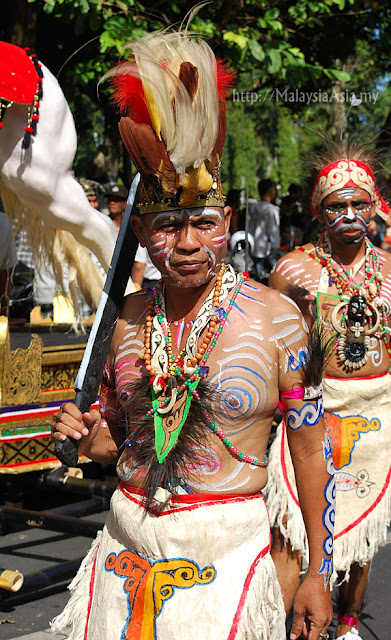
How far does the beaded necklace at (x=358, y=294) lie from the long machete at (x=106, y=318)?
1676 mm

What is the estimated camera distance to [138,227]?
7.59 ft

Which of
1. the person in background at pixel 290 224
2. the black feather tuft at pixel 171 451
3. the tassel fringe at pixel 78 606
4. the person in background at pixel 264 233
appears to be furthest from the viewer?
the person in background at pixel 290 224

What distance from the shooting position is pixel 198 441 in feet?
7.03

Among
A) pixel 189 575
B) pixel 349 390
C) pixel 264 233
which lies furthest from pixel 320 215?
pixel 264 233

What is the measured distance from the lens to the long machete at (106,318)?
228 centimetres

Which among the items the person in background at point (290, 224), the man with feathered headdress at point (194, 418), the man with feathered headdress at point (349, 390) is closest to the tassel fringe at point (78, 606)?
the man with feathered headdress at point (194, 418)

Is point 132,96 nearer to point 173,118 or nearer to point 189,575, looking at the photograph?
point 173,118

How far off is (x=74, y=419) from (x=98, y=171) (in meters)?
12.6

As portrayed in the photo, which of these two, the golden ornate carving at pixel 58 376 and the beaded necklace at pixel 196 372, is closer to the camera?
the beaded necklace at pixel 196 372

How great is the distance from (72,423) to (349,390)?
6.40 feet

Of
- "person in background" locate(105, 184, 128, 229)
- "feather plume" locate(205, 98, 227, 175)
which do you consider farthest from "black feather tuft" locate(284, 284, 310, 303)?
"person in background" locate(105, 184, 128, 229)

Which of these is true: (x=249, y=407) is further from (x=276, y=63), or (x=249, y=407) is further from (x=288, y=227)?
(x=288, y=227)

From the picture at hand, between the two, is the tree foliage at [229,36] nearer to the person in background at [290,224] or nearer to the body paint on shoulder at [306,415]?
the person in background at [290,224]

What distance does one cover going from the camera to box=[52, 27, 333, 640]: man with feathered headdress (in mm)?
2068
